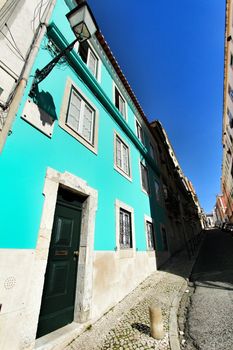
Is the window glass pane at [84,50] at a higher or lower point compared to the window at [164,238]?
higher

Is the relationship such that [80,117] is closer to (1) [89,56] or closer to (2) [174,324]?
(1) [89,56]

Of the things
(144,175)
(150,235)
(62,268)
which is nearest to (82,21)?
(62,268)

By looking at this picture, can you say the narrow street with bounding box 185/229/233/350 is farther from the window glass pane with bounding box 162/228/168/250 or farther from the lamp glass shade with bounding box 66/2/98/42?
the lamp glass shade with bounding box 66/2/98/42

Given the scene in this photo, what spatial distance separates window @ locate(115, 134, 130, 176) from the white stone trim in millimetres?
2749

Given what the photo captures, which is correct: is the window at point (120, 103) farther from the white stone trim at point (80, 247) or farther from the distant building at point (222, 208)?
the distant building at point (222, 208)

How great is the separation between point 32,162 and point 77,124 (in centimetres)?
227

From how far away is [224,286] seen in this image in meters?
5.08

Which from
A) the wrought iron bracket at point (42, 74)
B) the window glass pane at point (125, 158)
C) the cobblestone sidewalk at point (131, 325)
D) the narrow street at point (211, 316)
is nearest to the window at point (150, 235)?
the cobblestone sidewalk at point (131, 325)

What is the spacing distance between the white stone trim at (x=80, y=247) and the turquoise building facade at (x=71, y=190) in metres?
0.02

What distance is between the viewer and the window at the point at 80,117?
16.3 ft

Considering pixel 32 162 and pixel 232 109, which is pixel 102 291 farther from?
pixel 232 109

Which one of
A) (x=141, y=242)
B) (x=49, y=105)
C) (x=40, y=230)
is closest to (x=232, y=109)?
(x=141, y=242)

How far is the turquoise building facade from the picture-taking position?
2682mm

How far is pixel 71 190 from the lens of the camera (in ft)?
13.4
